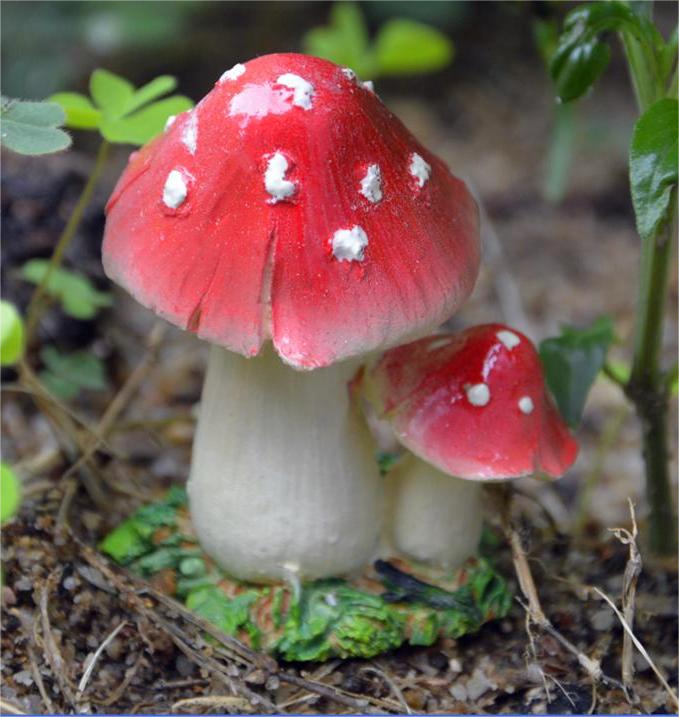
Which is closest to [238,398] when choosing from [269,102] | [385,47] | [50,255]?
[269,102]

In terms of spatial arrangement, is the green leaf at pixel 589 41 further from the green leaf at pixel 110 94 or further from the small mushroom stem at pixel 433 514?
the green leaf at pixel 110 94

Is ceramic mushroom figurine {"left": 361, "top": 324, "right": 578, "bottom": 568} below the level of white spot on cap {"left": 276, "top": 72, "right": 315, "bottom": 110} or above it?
below

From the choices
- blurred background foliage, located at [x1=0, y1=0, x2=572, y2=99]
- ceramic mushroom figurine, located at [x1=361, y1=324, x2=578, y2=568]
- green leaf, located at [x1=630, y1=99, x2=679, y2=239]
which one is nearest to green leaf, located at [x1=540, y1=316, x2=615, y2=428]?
ceramic mushroom figurine, located at [x1=361, y1=324, x2=578, y2=568]

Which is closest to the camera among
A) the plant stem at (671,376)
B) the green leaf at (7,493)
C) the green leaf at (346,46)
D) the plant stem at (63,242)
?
the green leaf at (7,493)

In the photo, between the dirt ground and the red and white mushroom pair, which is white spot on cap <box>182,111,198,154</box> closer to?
the red and white mushroom pair

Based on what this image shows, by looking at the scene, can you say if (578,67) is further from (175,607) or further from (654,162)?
(175,607)

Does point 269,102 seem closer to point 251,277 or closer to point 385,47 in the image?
→ point 251,277

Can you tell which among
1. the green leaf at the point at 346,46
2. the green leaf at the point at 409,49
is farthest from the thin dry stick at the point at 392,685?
the green leaf at the point at 409,49

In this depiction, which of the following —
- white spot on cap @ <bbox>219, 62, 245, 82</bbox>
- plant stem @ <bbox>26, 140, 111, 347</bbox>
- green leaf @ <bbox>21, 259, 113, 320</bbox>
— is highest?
white spot on cap @ <bbox>219, 62, 245, 82</bbox>

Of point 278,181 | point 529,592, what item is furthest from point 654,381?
point 278,181
